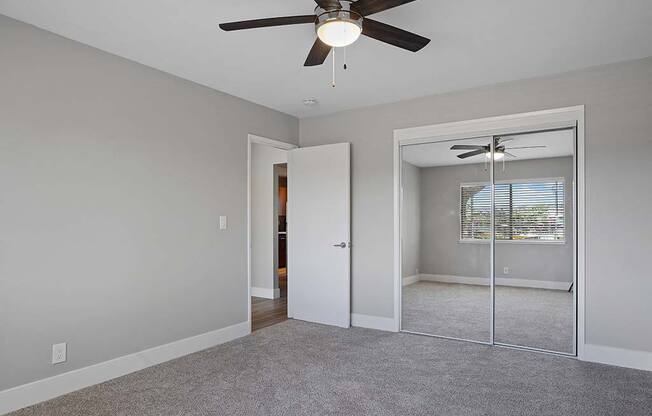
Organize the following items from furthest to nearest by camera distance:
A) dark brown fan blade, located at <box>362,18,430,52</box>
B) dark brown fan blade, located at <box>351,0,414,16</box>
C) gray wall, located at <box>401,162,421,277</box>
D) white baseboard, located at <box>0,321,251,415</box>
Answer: gray wall, located at <box>401,162,421,277</box> < white baseboard, located at <box>0,321,251,415</box> < dark brown fan blade, located at <box>362,18,430,52</box> < dark brown fan blade, located at <box>351,0,414,16</box>

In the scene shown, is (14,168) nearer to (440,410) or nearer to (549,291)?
(440,410)

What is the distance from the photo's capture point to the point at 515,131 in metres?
4.00

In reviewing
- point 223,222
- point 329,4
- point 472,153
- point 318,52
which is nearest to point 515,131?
point 472,153

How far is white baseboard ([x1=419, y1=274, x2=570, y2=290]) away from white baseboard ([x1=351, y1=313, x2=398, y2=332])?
2.01 feet

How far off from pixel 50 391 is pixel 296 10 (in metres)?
2.98

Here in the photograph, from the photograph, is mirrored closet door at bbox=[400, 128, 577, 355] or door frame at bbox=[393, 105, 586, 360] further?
mirrored closet door at bbox=[400, 128, 577, 355]

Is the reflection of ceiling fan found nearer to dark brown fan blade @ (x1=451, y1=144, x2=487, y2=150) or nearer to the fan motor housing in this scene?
dark brown fan blade @ (x1=451, y1=144, x2=487, y2=150)

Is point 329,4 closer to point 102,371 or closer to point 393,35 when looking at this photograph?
point 393,35

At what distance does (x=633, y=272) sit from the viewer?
136 inches

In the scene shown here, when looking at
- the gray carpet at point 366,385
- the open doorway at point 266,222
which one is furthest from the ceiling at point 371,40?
the gray carpet at point 366,385

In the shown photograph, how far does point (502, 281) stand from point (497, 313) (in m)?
0.32

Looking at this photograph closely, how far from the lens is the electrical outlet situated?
9.59 feet

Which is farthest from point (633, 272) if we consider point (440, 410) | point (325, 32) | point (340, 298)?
point (325, 32)

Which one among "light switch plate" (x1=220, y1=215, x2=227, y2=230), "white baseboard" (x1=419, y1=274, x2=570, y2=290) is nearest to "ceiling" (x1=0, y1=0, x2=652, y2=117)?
"light switch plate" (x1=220, y1=215, x2=227, y2=230)
